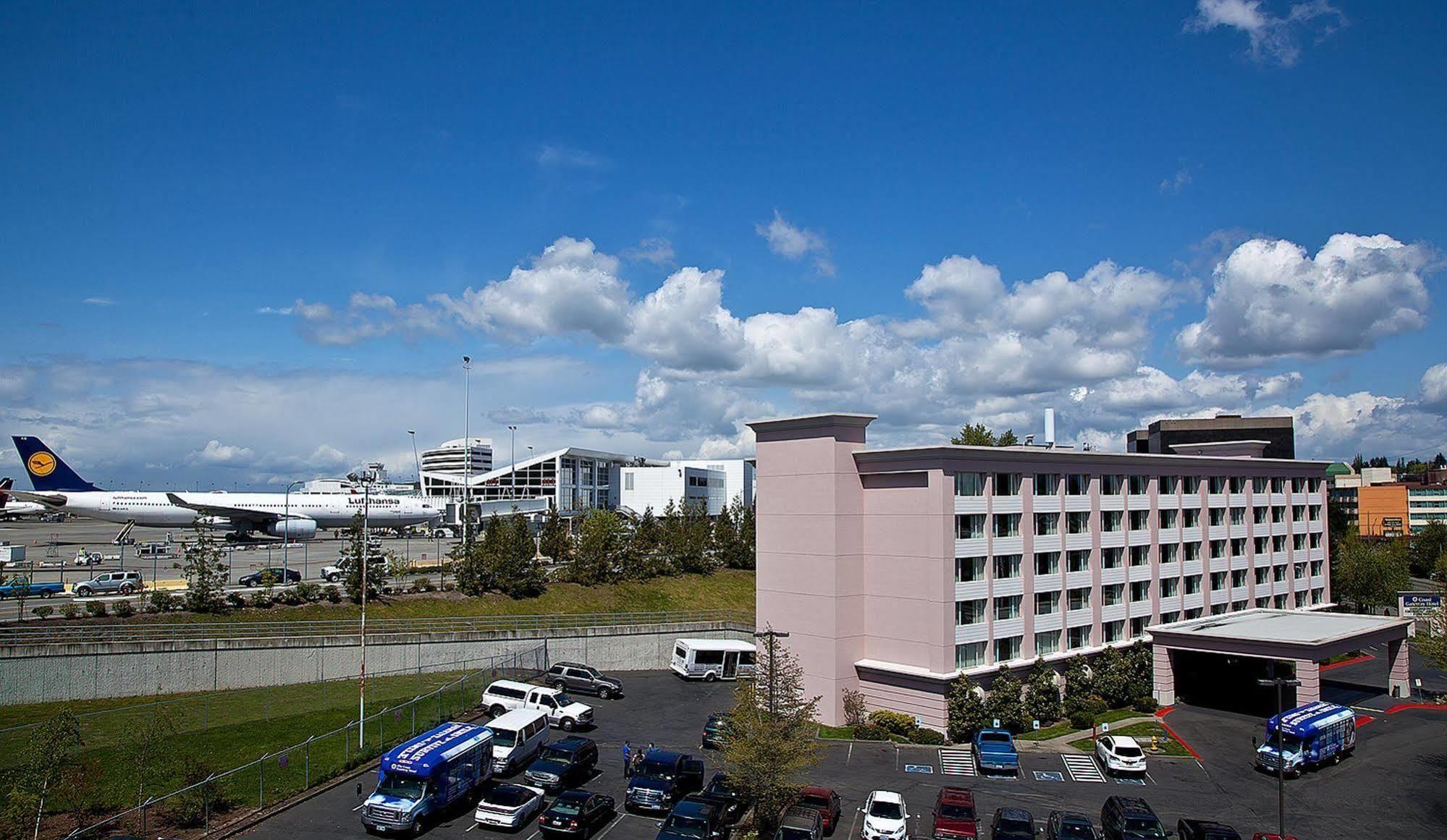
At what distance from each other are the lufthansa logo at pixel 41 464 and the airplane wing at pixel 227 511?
40.6 feet

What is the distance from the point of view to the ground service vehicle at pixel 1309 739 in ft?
122

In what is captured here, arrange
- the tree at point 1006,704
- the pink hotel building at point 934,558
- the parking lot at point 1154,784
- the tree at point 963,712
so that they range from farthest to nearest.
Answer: the pink hotel building at point 934,558 < the tree at point 1006,704 < the tree at point 963,712 < the parking lot at point 1154,784

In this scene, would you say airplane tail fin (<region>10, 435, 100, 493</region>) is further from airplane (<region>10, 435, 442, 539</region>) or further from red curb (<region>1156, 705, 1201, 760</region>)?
red curb (<region>1156, 705, 1201, 760</region>)

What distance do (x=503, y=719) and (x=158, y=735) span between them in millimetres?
12503

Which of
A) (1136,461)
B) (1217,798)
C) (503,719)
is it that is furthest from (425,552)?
(1217,798)

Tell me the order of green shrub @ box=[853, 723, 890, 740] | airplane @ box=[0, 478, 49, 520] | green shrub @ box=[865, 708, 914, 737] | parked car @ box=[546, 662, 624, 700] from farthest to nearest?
airplane @ box=[0, 478, 49, 520] < parked car @ box=[546, 662, 624, 700] < green shrub @ box=[865, 708, 914, 737] < green shrub @ box=[853, 723, 890, 740]

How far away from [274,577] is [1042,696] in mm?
55520

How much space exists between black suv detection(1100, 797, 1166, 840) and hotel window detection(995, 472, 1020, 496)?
19407mm

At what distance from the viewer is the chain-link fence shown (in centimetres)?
2814

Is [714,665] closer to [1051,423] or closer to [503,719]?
[503,719]

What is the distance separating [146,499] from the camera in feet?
338

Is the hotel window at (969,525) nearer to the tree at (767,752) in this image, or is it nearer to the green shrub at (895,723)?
the green shrub at (895,723)

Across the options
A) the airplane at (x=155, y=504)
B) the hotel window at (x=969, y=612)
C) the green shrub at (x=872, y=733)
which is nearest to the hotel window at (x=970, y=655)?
the hotel window at (x=969, y=612)

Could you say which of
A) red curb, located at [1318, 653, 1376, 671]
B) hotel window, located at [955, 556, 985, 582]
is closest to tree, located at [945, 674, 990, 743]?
hotel window, located at [955, 556, 985, 582]
